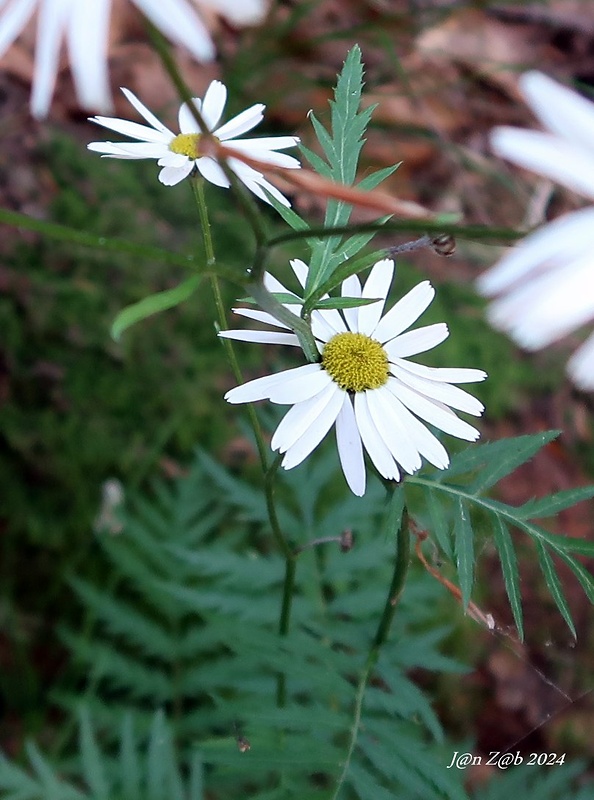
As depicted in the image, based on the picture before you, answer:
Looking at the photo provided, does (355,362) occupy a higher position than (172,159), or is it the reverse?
(172,159)

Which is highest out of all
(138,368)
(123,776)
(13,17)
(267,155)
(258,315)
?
(138,368)

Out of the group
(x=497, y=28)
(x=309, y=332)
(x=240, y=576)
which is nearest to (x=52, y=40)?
(x=309, y=332)

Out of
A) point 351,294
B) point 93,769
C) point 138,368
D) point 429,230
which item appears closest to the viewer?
point 429,230

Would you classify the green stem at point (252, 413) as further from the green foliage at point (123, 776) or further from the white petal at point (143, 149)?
the green foliage at point (123, 776)

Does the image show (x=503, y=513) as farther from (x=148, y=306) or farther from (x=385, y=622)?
(x=148, y=306)

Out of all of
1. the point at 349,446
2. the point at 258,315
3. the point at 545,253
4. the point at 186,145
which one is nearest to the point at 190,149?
the point at 186,145

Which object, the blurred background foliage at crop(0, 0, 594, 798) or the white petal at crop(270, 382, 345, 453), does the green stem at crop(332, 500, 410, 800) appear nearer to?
the white petal at crop(270, 382, 345, 453)

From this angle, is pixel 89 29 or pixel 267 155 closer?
pixel 89 29

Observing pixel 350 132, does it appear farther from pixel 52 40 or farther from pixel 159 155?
pixel 52 40

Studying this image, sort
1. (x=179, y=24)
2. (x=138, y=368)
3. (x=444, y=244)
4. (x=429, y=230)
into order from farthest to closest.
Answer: (x=138, y=368), (x=444, y=244), (x=429, y=230), (x=179, y=24)
